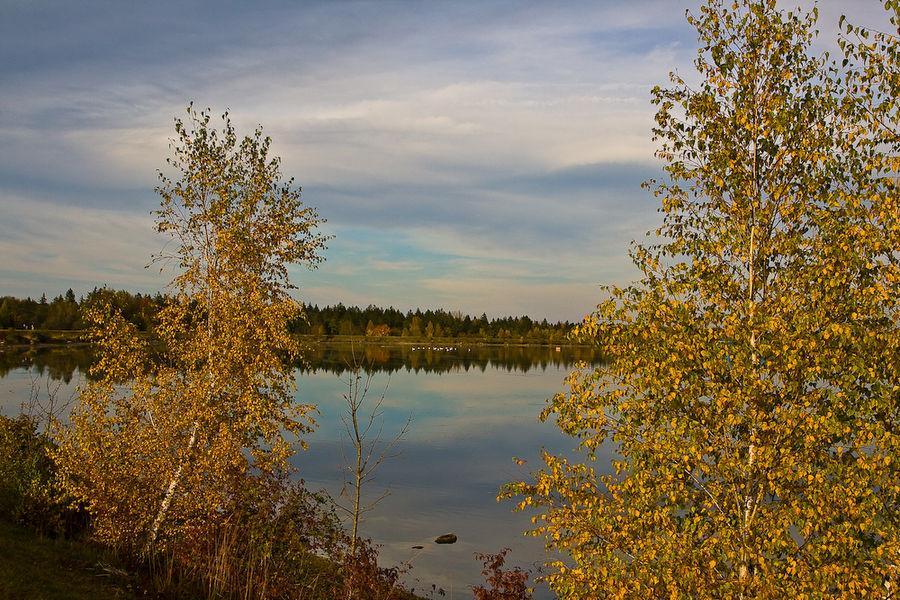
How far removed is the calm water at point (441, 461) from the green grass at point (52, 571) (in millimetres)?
6034

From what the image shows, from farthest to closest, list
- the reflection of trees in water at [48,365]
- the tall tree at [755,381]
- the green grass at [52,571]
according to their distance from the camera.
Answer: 1. the reflection of trees in water at [48,365]
2. the green grass at [52,571]
3. the tall tree at [755,381]

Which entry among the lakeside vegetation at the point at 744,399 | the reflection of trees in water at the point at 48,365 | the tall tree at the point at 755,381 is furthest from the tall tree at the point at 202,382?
the reflection of trees in water at the point at 48,365

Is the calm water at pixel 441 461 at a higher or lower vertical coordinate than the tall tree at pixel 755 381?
lower

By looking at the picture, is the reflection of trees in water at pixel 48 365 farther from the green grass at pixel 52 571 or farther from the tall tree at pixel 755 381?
the tall tree at pixel 755 381

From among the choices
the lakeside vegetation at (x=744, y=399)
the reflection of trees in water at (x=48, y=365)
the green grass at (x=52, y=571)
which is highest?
the lakeside vegetation at (x=744, y=399)

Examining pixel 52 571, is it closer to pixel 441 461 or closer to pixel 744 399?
pixel 744 399

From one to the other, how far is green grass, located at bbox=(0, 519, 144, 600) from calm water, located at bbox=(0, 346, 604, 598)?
6.03 metres

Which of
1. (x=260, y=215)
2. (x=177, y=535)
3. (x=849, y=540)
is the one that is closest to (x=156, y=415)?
(x=177, y=535)

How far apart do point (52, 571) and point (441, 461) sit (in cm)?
2583

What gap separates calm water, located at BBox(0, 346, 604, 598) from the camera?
77.4 ft

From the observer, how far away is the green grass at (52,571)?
13094 millimetres

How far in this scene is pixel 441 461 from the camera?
127 ft

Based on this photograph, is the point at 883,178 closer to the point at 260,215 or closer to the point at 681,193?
the point at 681,193

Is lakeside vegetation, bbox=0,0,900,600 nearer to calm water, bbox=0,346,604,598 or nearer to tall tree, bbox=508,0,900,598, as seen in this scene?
tall tree, bbox=508,0,900,598
